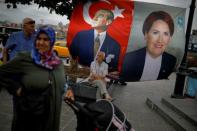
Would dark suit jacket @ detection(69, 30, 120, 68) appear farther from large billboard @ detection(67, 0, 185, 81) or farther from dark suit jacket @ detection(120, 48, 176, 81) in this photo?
dark suit jacket @ detection(120, 48, 176, 81)

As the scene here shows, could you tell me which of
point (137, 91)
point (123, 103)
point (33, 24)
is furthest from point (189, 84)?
point (33, 24)

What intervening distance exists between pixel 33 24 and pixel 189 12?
5.12 meters

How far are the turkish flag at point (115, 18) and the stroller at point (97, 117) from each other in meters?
3.14

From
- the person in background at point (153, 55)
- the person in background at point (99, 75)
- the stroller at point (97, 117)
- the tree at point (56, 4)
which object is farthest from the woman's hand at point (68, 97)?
the person in background at point (99, 75)

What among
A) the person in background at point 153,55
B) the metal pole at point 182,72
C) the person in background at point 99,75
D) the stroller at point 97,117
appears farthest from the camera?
the metal pole at point 182,72

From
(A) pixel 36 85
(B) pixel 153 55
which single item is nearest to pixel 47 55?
(A) pixel 36 85

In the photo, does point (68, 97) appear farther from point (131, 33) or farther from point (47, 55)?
point (131, 33)

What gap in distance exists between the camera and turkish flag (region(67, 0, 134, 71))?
22.1ft

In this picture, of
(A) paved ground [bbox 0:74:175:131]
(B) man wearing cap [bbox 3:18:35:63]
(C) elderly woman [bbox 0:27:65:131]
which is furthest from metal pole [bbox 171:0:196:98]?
(C) elderly woman [bbox 0:27:65:131]

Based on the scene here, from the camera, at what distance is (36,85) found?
328 centimetres

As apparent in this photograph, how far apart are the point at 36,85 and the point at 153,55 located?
395cm

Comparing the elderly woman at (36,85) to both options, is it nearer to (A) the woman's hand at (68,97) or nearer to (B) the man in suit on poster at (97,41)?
(A) the woman's hand at (68,97)

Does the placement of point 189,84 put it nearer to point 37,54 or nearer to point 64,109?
point 64,109

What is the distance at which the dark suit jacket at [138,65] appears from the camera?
6895 millimetres
